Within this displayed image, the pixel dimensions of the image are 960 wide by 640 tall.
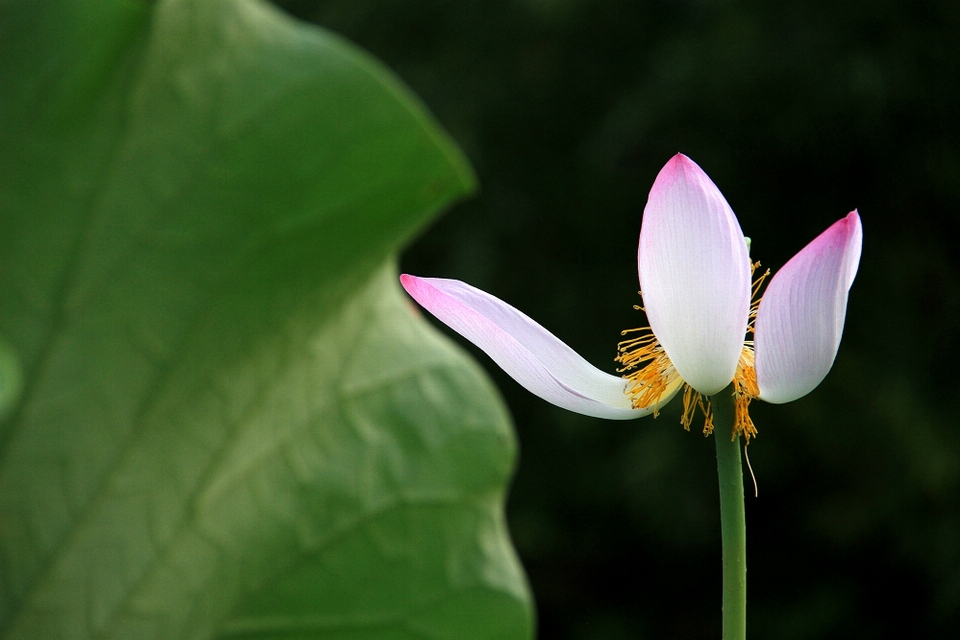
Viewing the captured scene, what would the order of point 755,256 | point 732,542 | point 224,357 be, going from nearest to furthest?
1. point 732,542
2. point 224,357
3. point 755,256

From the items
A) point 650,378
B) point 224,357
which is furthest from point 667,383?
point 224,357

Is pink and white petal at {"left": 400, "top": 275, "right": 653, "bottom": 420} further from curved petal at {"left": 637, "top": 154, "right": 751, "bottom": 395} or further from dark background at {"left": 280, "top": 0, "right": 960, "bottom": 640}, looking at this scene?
dark background at {"left": 280, "top": 0, "right": 960, "bottom": 640}

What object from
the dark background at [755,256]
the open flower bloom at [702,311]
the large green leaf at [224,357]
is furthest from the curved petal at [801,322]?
the dark background at [755,256]

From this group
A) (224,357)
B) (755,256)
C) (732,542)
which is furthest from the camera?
(755,256)

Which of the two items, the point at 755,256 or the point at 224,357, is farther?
the point at 755,256

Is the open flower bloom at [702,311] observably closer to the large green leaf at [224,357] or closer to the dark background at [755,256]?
the large green leaf at [224,357]

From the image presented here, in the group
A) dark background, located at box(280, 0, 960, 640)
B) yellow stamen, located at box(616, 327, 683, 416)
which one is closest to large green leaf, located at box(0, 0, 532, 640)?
yellow stamen, located at box(616, 327, 683, 416)

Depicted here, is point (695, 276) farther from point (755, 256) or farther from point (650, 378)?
point (755, 256)
